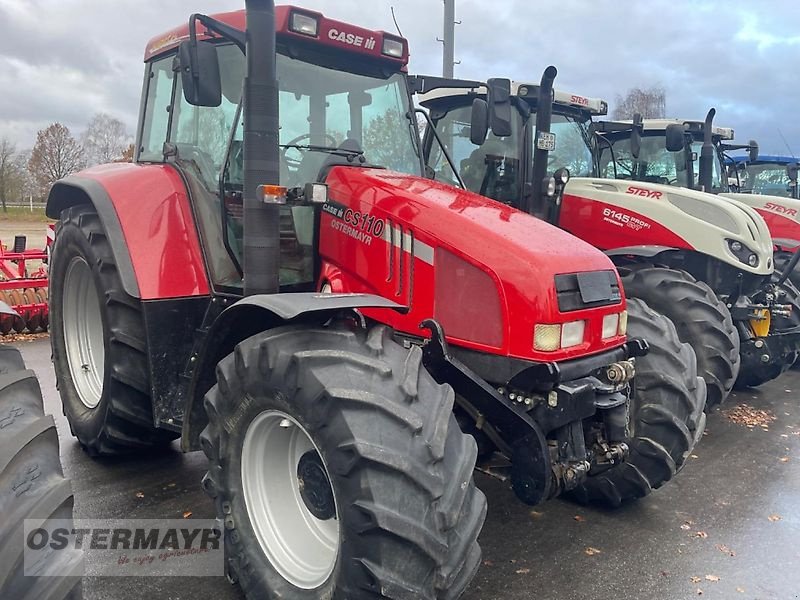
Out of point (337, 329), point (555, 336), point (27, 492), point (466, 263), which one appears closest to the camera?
point (27, 492)

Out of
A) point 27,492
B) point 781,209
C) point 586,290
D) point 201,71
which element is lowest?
point 27,492

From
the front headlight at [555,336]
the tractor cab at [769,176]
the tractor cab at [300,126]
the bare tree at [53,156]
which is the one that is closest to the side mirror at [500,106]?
the tractor cab at [300,126]

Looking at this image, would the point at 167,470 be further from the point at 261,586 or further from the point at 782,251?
the point at 782,251

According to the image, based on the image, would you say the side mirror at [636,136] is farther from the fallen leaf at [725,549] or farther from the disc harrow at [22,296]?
the disc harrow at [22,296]

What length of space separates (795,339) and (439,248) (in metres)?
4.78

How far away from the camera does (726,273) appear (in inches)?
232

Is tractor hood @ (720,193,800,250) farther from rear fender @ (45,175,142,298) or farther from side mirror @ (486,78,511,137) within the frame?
rear fender @ (45,175,142,298)

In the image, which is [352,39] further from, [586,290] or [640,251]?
[640,251]

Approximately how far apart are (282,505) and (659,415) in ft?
6.57

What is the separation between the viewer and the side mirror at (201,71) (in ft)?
10.0

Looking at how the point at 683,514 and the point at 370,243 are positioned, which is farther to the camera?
the point at 683,514

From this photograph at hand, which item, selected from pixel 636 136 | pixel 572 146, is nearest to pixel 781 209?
pixel 636 136

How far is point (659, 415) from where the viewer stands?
3.51 meters

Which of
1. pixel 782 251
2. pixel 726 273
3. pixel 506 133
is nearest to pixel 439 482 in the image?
pixel 506 133
